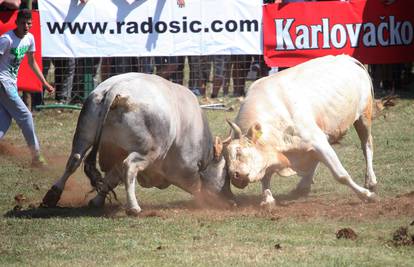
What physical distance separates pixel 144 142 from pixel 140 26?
7.33 metres

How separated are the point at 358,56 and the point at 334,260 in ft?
33.0

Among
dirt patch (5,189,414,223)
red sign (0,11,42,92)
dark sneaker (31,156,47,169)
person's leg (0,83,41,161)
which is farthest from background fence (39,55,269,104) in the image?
dirt patch (5,189,414,223)

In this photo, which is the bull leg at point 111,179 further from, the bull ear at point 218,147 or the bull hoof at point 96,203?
the bull ear at point 218,147

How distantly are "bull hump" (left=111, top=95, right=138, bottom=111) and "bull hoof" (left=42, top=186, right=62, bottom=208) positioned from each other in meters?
1.15

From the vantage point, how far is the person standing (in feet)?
41.6

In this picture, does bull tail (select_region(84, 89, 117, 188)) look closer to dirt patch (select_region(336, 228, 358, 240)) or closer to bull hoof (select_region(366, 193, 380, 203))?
dirt patch (select_region(336, 228, 358, 240))

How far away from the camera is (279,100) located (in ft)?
34.8

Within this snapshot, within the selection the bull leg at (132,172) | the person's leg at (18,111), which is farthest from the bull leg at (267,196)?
the person's leg at (18,111)

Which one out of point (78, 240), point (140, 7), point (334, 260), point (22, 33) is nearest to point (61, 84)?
point (140, 7)

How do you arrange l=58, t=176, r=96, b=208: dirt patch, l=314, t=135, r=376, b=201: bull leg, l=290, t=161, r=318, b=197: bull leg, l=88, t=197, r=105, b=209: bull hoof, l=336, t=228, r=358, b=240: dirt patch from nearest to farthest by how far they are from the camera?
l=336, t=228, r=358, b=240: dirt patch < l=314, t=135, r=376, b=201: bull leg < l=88, t=197, r=105, b=209: bull hoof < l=58, t=176, r=96, b=208: dirt patch < l=290, t=161, r=318, b=197: bull leg

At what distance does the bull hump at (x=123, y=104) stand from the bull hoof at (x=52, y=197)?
1.15 metres

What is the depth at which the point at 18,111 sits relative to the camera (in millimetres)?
12984

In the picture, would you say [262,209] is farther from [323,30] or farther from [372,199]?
[323,30]

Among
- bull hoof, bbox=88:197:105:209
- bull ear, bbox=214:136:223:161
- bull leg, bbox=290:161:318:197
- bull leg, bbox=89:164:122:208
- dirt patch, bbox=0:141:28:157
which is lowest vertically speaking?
dirt patch, bbox=0:141:28:157
